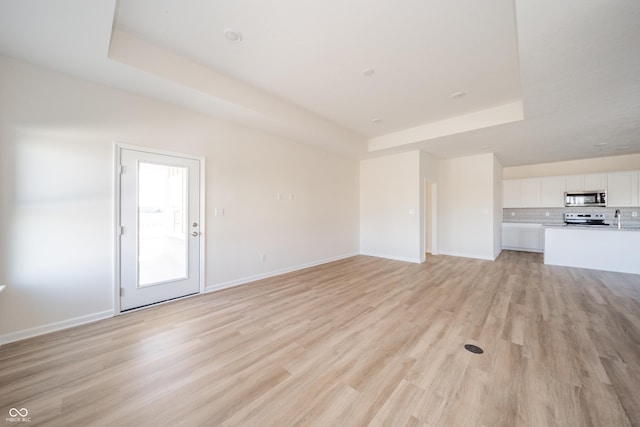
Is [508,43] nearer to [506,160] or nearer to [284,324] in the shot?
[284,324]

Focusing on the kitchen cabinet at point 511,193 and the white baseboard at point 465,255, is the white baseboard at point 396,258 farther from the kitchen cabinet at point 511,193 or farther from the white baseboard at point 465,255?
the kitchen cabinet at point 511,193

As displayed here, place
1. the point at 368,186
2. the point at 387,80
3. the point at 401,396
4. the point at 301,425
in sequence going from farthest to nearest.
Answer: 1. the point at 368,186
2. the point at 387,80
3. the point at 401,396
4. the point at 301,425

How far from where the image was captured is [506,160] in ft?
21.7

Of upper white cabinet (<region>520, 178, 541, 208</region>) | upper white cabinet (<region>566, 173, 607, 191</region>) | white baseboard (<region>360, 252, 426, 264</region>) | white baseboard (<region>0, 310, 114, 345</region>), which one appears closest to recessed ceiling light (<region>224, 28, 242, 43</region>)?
white baseboard (<region>0, 310, 114, 345</region>)

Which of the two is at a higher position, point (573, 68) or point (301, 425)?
point (573, 68)

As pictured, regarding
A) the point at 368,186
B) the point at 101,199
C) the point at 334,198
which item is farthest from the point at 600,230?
the point at 101,199

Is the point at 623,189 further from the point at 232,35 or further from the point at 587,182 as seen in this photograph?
the point at 232,35

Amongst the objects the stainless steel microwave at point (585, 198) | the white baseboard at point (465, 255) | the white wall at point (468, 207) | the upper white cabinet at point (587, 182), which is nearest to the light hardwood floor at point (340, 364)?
the white baseboard at point (465, 255)

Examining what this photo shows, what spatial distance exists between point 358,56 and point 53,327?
14.7 ft

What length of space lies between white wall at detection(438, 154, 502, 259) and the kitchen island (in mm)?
1142

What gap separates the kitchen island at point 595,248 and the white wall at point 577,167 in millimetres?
2272

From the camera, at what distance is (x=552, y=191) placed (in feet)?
22.5

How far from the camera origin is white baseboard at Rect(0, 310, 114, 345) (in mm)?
2237

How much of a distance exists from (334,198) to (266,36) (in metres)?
3.91
